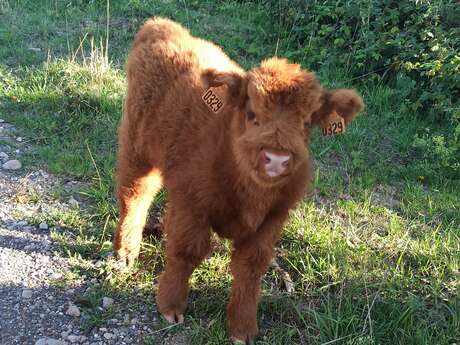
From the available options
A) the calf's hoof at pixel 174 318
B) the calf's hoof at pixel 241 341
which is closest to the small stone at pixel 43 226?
the calf's hoof at pixel 174 318

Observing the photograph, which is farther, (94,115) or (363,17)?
(363,17)

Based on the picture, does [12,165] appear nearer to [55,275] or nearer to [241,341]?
[55,275]

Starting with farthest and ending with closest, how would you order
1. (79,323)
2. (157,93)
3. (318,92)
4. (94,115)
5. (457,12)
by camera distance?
1. (457,12)
2. (94,115)
3. (157,93)
4. (79,323)
5. (318,92)

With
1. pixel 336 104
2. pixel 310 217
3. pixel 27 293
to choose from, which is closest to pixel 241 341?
pixel 310 217

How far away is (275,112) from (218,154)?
1.69ft

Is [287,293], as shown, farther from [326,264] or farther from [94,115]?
[94,115]

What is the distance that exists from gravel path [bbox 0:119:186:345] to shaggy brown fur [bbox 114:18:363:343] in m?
0.29

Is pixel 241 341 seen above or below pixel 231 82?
below

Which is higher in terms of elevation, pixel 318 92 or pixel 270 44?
pixel 318 92

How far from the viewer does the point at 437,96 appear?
6125 millimetres

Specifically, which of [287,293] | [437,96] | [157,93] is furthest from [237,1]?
[287,293]

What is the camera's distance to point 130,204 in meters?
4.16

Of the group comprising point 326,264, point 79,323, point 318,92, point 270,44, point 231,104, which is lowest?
point 79,323

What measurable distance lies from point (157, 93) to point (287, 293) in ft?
5.63
